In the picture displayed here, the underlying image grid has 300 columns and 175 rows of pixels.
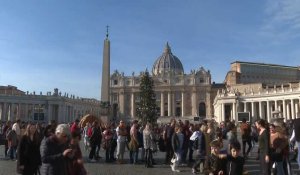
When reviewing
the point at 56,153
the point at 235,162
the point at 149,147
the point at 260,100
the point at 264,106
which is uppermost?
the point at 260,100

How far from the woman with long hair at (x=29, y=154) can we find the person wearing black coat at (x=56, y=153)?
1.41 meters

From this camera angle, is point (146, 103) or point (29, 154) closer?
point (29, 154)

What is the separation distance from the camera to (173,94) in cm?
9862

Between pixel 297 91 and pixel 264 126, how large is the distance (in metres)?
56.0

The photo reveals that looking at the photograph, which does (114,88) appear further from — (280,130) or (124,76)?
(280,130)

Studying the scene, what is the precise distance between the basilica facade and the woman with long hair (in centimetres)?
8910

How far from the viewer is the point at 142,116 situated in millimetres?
49250

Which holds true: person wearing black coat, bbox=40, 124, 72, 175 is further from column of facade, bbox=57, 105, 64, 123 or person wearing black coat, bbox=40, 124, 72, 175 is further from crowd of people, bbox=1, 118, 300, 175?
column of facade, bbox=57, 105, 64, 123

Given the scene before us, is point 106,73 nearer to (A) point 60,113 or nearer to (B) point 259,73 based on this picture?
(A) point 60,113

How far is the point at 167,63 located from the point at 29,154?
362 feet

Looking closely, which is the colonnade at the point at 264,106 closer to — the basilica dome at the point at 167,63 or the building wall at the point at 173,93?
the building wall at the point at 173,93

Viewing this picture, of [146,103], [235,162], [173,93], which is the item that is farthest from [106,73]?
[173,93]

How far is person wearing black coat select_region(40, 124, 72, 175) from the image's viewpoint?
5105 mm

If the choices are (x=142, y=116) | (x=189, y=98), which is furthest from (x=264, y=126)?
(x=189, y=98)
